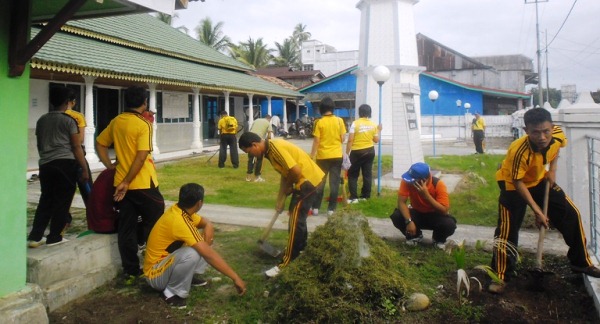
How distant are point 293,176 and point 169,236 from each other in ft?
3.93

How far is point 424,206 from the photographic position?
15.9 ft

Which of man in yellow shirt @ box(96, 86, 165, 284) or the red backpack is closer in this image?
man in yellow shirt @ box(96, 86, 165, 284)

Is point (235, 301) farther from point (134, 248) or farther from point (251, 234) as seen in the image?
point (251, 234)

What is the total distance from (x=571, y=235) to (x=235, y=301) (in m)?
2.80

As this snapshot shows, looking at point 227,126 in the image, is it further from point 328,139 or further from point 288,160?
point 288,160

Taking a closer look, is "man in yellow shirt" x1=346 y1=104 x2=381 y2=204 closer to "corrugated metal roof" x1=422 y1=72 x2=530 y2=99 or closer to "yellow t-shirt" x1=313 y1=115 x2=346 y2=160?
"yellow t-shirt" x1=313 y1=115 x2=346 y2=160

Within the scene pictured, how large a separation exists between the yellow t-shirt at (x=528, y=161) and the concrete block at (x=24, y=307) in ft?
12.1

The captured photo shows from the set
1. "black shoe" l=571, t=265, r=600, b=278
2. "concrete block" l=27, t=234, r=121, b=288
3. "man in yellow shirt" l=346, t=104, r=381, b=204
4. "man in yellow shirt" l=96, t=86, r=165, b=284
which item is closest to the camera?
"concrete block" l=27, t=234, r=121, b=288

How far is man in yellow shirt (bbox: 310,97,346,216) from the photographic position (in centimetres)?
647

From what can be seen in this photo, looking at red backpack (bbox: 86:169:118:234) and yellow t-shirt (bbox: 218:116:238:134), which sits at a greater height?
yellow t-shirt (bbox: 218:116:238:134)

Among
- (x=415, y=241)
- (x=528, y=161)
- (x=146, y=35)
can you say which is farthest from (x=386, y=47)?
(x=528, y=161)

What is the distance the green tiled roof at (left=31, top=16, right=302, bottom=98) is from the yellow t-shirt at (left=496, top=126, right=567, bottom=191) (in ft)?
28.3

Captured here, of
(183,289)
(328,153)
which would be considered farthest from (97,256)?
(328,153)

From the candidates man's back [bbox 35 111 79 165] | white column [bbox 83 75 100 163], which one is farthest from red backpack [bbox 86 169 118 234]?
white column [bbox 83 75 100 163]
